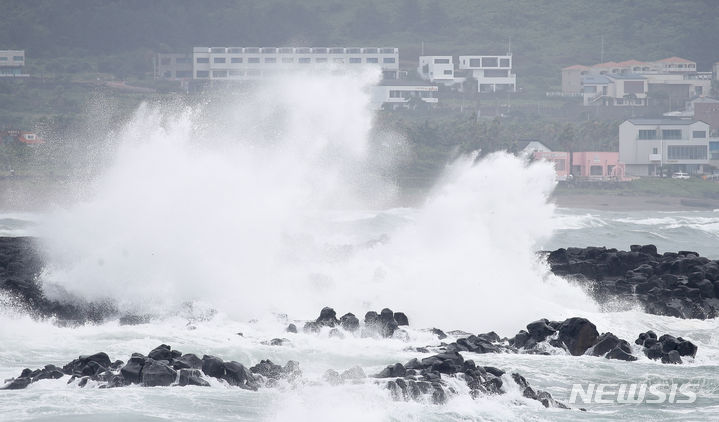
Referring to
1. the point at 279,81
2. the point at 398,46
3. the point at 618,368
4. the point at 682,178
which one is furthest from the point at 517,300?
the point at 398,46

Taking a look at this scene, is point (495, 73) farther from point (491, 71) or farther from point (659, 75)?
point (659, 75)

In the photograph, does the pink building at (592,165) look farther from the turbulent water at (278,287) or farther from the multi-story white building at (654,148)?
the turbulent water at (278,287)

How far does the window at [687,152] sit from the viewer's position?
279ft

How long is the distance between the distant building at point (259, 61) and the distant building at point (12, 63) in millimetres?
13332

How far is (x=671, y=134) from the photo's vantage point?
8562cm

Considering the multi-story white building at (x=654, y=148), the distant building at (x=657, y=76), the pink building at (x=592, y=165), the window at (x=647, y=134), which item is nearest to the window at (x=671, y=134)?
the multi-story white building at (x=654, y=148)

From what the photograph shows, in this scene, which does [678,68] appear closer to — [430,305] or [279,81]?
[279,81]

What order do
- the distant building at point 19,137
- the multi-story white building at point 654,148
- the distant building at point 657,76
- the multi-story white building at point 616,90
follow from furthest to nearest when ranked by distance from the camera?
the distant building at point 657,76 < the multi-story white building at point 616,90 < the multi-story white building at point 654,148 < the distant building at point 19,137

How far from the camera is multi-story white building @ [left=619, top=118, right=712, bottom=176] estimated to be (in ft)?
277

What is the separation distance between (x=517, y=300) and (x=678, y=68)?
98707mm
